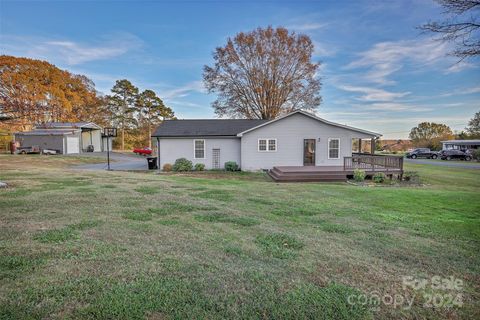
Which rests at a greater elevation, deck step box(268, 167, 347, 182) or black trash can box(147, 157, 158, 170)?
black trash can box(147, 157, 158, 170)

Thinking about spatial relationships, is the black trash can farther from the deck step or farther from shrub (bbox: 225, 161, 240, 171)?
the deck step

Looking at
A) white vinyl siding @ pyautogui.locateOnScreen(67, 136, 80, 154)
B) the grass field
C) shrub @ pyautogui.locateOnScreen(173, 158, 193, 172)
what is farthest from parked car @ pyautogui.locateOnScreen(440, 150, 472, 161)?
white vinyl siding @ pyautogui.locateOnScreen(67, 136, 80, 154)

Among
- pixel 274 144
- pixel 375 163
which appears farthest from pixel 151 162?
pixel 375 163

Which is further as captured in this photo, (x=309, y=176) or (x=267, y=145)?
(x=267, y=145)

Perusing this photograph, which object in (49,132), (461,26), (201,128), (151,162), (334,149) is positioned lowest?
(151,162)

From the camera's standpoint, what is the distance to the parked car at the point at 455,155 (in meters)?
34.1

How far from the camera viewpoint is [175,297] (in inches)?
92.4

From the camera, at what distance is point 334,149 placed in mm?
17906

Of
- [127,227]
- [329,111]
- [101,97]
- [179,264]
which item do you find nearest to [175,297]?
[179,264]

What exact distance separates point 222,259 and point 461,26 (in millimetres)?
9533

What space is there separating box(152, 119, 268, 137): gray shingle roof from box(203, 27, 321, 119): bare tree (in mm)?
9725

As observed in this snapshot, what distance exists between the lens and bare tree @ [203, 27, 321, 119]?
29.4 m

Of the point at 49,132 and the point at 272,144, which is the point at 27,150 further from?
the point at 272,144

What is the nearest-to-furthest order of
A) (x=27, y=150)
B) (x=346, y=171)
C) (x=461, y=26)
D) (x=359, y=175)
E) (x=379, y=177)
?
(x=461, y=26)
(x=379, y=177)
(x=359, y=175)
(x=346, y=171)
(x=27, y=150)
